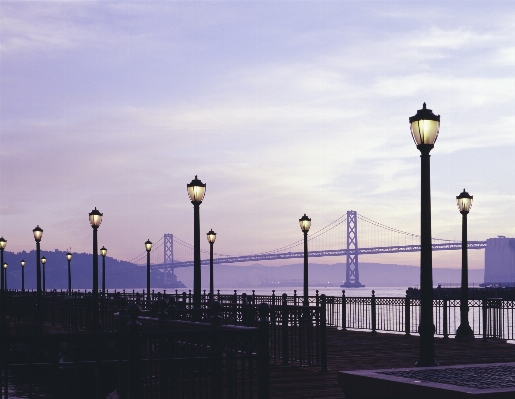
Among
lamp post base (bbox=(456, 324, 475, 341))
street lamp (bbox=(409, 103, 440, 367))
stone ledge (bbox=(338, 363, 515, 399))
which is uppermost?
street lamp (bbox=(409, 103, 440, 367))

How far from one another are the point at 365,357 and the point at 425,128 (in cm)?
652

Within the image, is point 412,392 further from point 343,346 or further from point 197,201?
point 197,201

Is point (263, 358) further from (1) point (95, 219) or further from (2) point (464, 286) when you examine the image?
(1) point (95, 219)

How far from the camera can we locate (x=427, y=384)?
9.01 m

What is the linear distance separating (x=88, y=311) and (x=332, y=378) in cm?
1902

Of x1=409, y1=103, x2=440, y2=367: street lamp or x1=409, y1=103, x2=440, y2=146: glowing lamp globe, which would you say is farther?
x1=409, y1=103, x2=440, y2=146: glowing lamp globe

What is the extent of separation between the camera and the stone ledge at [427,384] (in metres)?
8.49

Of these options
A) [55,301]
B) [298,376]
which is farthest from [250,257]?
[298,376]

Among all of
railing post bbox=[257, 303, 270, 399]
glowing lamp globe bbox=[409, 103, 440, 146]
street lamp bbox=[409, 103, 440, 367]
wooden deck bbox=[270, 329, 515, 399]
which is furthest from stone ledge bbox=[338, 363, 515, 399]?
glowing lamp globe bbox=[409, 103, 440, 146]

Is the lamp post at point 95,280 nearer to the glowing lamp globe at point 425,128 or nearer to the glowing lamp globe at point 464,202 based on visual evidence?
the glowing lamp globe at point 464,202

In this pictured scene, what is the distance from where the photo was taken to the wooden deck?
13562mm

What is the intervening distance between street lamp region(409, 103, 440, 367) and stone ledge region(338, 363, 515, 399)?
10.7ft

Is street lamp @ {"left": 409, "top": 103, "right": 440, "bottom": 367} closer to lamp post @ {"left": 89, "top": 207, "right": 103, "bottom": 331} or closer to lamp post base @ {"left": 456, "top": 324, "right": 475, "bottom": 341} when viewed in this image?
lamp post base @ {"left": 456, "top": 324, "right": 475, "bottom": 341}

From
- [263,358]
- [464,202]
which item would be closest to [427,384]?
[263,358]
